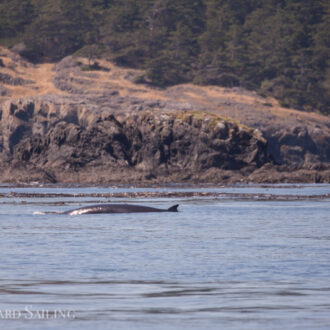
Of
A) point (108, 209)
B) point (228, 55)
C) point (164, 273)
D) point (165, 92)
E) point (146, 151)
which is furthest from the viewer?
point (228, 55)

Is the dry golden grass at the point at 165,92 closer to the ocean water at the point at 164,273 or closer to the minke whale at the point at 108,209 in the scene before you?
the minke whale at the point at 108,209

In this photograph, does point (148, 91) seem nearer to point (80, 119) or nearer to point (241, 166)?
point (80, 119)

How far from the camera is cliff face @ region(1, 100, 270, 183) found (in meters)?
105

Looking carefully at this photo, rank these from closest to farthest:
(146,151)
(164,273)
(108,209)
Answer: (164,273)
(108,209)
(146,151)

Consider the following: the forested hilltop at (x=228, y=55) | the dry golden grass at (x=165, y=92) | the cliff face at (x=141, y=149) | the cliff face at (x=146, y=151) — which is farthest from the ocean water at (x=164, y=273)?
the forested hilltop at (x=228, y=55)

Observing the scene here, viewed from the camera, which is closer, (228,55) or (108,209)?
(108,209)

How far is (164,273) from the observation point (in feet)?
67.5

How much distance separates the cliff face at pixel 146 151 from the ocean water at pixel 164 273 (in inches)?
2551

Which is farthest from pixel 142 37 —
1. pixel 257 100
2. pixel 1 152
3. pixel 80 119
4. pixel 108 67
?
pixel 1 152

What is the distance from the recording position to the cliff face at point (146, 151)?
105 m

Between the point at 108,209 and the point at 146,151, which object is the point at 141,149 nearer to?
the point at 146,151

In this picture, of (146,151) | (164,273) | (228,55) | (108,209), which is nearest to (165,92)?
(228,55)

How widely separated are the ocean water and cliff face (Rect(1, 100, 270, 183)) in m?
64.8

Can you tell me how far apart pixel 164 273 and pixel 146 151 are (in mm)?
88678
